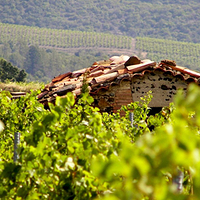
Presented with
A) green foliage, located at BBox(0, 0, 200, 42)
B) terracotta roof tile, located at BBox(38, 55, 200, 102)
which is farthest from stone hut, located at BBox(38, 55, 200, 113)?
green foliage, located at BBox(0, 0, 200, 42)

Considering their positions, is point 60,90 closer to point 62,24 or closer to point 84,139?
point 84,139

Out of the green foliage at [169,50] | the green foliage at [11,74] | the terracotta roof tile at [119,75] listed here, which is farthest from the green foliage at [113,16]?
the terracotta roof tile at [119,75]

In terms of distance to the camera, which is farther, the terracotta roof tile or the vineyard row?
the vineyard row

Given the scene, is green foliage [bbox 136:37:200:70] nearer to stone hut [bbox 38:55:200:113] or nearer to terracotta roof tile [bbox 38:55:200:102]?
terracotta roof tile [bbox 38:55:200:102]

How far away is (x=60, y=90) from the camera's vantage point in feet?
37.4

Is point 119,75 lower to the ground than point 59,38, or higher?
higher

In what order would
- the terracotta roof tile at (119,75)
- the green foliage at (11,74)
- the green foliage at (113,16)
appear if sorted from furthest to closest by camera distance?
the green foliage at (113,16)
the green foliage at (11,74)
the terracotta roof tile at (119,75)

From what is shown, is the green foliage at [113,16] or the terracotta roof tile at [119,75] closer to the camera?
the terracotta roof tile at [119,75]

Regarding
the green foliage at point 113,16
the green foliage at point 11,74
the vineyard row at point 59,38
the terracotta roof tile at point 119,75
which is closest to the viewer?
the terracotta roof tile at point 119,75

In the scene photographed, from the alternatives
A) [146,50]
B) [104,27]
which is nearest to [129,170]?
[146,50]

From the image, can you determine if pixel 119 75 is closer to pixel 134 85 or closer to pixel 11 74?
pixel 134 85

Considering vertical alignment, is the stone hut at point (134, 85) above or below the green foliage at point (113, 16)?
above

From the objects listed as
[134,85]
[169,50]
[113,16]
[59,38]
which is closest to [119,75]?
[134,85]

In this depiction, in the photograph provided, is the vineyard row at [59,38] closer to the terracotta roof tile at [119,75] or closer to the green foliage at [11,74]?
the green foliage at [11,74]
